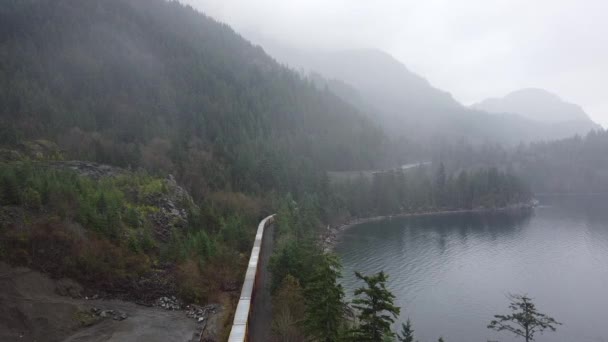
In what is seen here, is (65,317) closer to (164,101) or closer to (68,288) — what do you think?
(68,288)

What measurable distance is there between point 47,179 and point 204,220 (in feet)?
51.4

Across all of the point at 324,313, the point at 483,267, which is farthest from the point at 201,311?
the point at 483,267

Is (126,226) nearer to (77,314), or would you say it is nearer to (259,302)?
(77,314)

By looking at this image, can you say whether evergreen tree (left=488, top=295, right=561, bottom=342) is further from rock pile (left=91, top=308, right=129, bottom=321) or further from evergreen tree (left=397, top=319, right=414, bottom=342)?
rock pile (left=91, top=308, right=129, bottom=321)

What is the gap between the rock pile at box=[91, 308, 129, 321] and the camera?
22.7 meters

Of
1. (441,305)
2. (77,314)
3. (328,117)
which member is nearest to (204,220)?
(77,314)

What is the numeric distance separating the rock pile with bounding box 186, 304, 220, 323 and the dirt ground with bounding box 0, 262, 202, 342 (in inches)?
15.9

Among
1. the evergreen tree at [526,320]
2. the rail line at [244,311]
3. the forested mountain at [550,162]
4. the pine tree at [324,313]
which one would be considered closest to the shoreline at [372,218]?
the evergreen tree at [526,320]

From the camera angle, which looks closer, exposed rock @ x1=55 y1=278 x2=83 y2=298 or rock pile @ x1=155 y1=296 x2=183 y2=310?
exposed rock @ x1=55 y1=278 x2=83 y2=298

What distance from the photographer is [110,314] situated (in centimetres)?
2302

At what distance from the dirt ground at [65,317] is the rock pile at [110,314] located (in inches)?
10.2

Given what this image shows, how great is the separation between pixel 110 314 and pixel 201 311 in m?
5.57

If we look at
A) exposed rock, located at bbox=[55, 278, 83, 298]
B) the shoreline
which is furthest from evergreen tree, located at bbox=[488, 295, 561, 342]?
the shoreline

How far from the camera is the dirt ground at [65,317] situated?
20.0 meters
